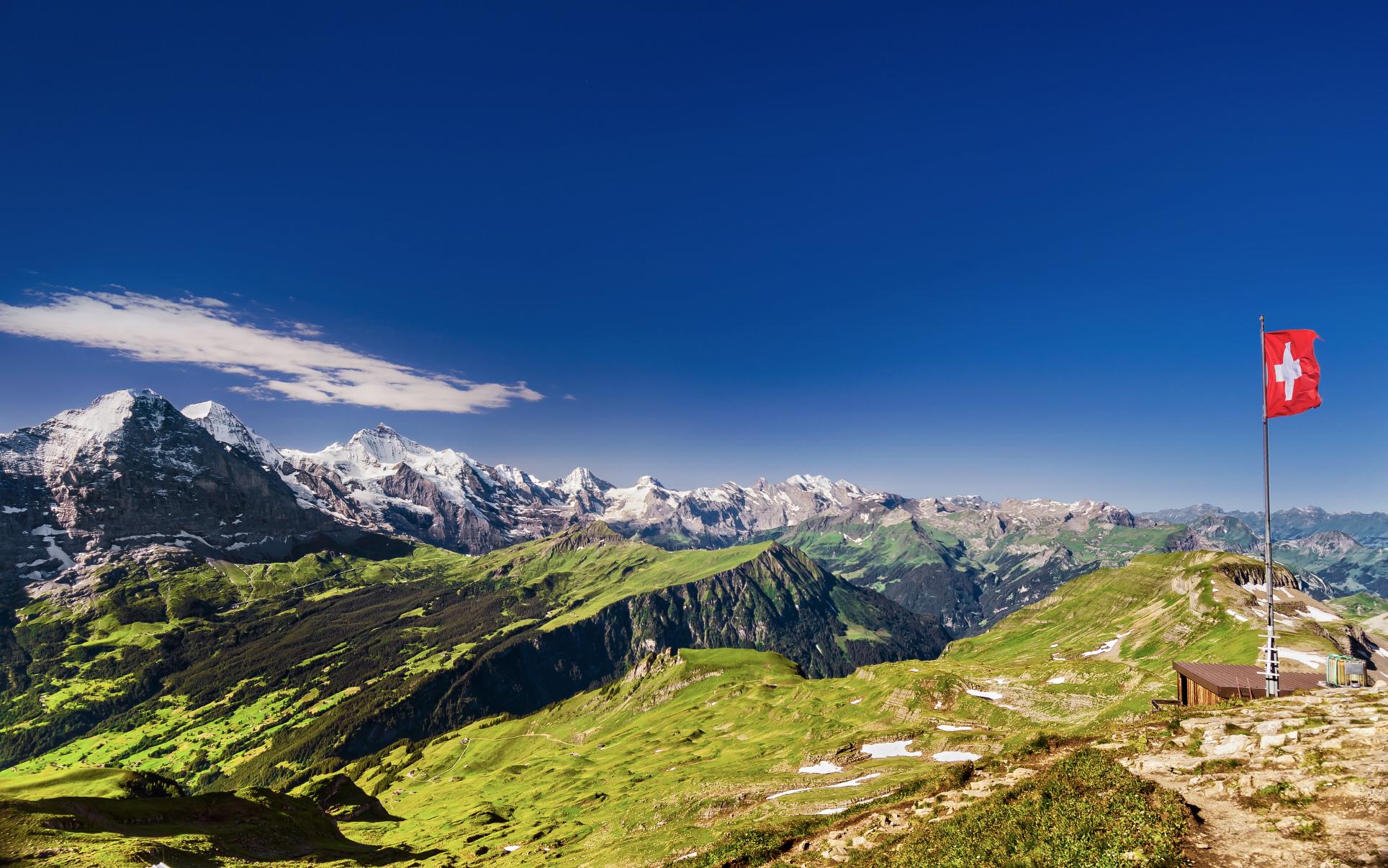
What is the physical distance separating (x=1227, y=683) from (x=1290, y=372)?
81.3 ft

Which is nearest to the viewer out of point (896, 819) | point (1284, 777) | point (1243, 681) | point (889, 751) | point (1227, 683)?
point (1284, 777)

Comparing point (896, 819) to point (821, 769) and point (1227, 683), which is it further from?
point (821, 769)

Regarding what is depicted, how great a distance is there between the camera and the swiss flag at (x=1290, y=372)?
34.3 metres

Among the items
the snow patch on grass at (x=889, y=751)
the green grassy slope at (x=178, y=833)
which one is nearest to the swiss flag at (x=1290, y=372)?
the snow patch on grass at (x=889, y=751)

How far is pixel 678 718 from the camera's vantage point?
171375 millimetres

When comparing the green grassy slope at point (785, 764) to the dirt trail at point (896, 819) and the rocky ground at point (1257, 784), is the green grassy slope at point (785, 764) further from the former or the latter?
the rocky ground at point (1257, 784)

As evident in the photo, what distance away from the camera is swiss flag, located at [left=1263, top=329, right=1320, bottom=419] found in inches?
1351

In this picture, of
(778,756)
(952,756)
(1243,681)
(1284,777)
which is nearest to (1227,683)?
(1243,681)

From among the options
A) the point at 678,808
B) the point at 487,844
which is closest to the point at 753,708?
the point at 487,844

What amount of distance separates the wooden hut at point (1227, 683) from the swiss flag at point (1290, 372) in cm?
2023

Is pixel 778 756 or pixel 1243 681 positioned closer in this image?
pixel 1243 681

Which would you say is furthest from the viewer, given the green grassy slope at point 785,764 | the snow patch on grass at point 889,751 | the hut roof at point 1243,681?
the snow patch on grass at point 889,751

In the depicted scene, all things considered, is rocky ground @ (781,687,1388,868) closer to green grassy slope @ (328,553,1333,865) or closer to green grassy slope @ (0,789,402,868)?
green grassy slope @ (328,553,1333,865)

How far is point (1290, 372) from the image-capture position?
3478 cm
